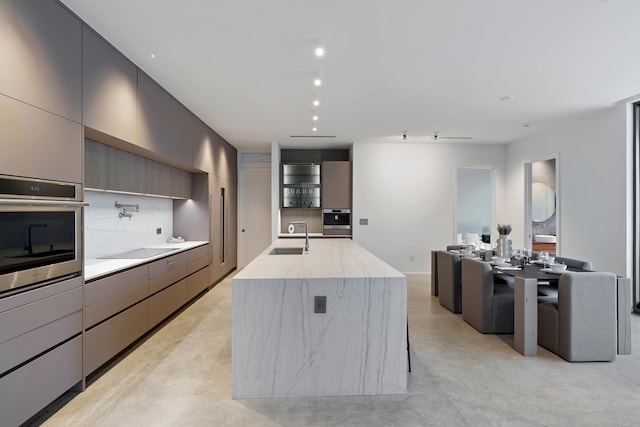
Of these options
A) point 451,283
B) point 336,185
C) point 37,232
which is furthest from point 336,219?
point 37,232

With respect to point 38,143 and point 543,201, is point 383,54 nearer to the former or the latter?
point 38,143

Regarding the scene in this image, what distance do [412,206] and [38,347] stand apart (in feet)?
19.9

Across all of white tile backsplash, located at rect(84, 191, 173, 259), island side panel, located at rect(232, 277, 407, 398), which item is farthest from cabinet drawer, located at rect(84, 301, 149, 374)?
island side panel, located at rect(232, 277, 407, 398)

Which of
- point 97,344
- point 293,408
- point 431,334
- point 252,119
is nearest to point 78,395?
point 97,344

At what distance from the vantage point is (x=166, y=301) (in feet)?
12.5

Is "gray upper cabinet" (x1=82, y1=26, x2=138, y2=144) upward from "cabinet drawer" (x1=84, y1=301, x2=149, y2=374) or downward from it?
upward

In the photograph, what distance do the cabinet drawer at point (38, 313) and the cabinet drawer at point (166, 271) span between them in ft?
3.69

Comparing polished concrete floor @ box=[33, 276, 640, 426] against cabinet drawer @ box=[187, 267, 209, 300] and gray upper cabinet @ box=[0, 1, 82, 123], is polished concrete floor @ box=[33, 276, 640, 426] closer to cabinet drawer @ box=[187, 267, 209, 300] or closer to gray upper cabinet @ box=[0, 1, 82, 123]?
cabinet drawer @ box=[187, 267, 209, 300]

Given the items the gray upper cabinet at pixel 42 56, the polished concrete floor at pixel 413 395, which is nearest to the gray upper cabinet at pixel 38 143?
the gray upper cabinet at pixel 42 56

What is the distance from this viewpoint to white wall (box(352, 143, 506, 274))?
683cm

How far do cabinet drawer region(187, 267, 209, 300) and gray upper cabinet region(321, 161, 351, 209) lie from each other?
2.66 metres

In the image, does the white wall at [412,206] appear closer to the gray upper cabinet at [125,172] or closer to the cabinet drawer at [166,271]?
the cabinet drawer at [166,271]

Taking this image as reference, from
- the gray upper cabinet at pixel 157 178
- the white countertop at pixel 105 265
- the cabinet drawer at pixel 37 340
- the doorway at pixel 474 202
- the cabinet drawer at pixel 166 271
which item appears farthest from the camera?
the doorway at pixel 474 202

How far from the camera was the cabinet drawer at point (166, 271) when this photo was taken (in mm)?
3479
